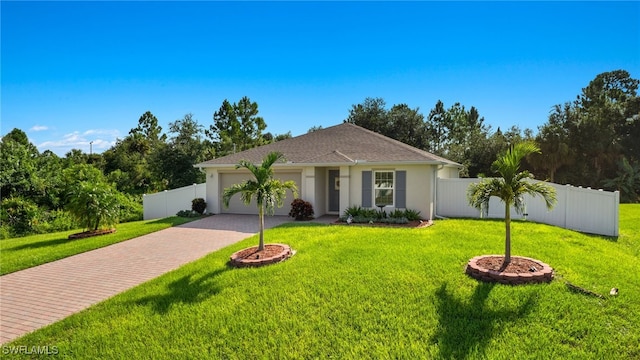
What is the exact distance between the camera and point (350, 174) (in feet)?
46.5

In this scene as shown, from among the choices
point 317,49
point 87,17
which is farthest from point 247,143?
point 87,17

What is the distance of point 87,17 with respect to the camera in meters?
10.4

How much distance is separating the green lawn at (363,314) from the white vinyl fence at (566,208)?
13.7 ft

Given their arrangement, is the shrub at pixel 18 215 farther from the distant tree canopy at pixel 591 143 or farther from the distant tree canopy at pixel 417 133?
the distant tree canopy at pixel 591 143

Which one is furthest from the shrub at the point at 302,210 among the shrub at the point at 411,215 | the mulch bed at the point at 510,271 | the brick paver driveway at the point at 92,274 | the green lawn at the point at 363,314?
the mulch bed at the point at 510,271

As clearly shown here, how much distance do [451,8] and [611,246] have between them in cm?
861

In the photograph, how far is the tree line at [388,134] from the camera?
17766 millimetres

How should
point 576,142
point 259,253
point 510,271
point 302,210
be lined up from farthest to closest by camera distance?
point 576,142
point 302,210
point 259,253
point 510,271

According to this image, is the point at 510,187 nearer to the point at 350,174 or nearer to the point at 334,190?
the point at 350,174

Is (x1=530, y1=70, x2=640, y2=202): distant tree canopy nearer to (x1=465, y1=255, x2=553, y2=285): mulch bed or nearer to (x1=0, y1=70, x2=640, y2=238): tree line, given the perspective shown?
(x1=0, y1=70, x2=640, y2=238): tree line

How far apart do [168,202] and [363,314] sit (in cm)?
1552

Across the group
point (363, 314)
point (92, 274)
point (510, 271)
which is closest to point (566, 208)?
point (510, 271)

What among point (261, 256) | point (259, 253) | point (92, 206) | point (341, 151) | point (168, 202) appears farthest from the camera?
point (168, 202)

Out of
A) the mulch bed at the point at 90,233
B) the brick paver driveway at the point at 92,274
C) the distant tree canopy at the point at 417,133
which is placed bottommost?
the brick paver driveway at the point at 92,274
